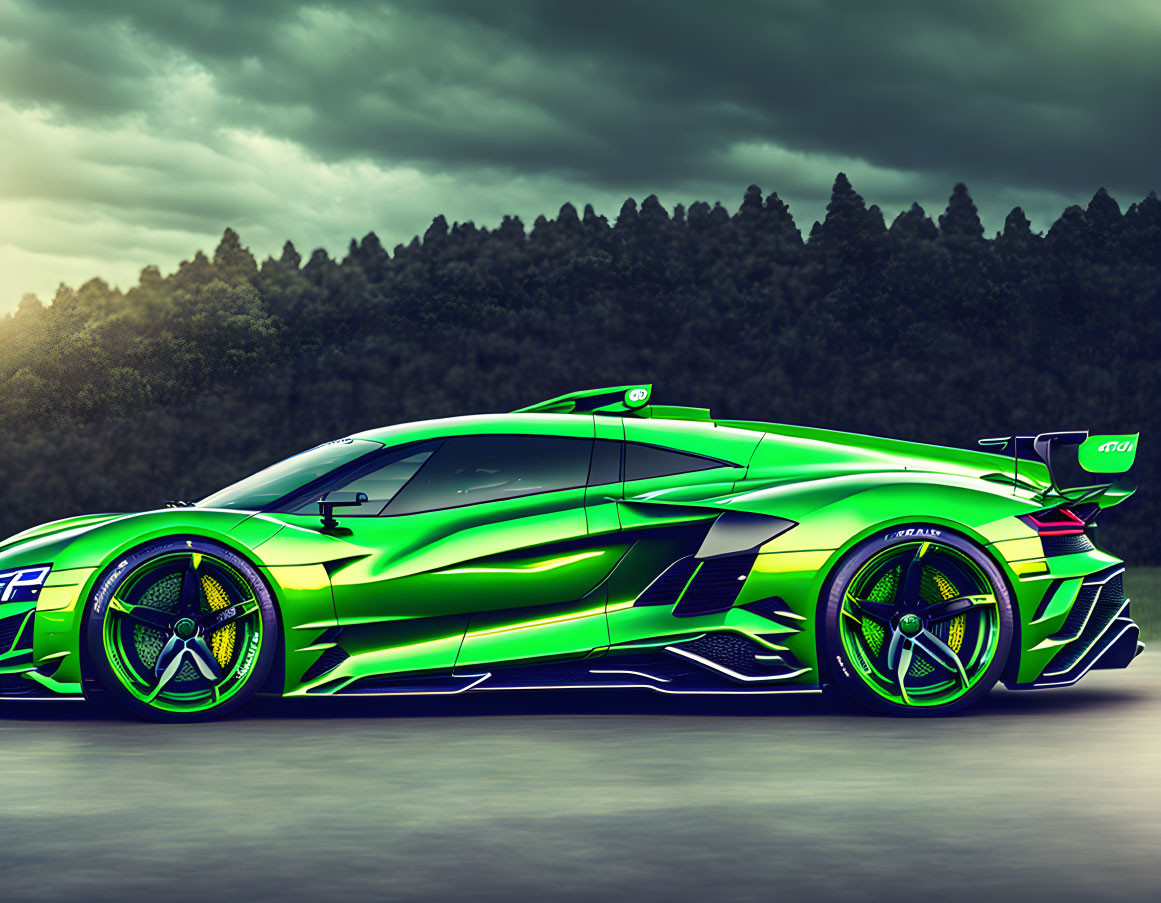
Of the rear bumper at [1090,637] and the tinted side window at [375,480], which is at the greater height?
the tinted side window at [375,480]

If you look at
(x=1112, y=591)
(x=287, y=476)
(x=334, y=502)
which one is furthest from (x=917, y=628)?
(x=287, y=476)

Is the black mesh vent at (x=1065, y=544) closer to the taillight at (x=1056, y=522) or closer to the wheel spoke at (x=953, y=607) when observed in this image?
the taillight at (x=1056, y=522)

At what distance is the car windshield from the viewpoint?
28.6 feet

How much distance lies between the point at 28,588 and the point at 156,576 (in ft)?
1.81

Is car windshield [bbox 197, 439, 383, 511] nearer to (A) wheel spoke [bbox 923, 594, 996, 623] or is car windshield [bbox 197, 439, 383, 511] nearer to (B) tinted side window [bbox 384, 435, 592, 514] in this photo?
(B) tinted side window [bbox 384, 435, 592, 514]

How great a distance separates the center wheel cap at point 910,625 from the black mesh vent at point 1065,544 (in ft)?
2.26

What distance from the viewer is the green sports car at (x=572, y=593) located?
828cm

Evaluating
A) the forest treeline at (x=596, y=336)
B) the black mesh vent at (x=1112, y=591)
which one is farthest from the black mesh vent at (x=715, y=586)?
the forest treeline at (x=596, y=336)

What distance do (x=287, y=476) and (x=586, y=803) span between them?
312 cm

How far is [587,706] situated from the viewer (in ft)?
29.6

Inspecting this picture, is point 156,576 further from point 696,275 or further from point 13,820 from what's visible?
point 696,275

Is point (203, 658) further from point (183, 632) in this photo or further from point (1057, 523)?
point (1057, 523)

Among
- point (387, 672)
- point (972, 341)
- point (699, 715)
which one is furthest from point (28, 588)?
point (972, 341)

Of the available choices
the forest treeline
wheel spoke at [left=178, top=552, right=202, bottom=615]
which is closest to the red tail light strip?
wheel spoke at [left=178, top=552, right=202, bottom=615]
